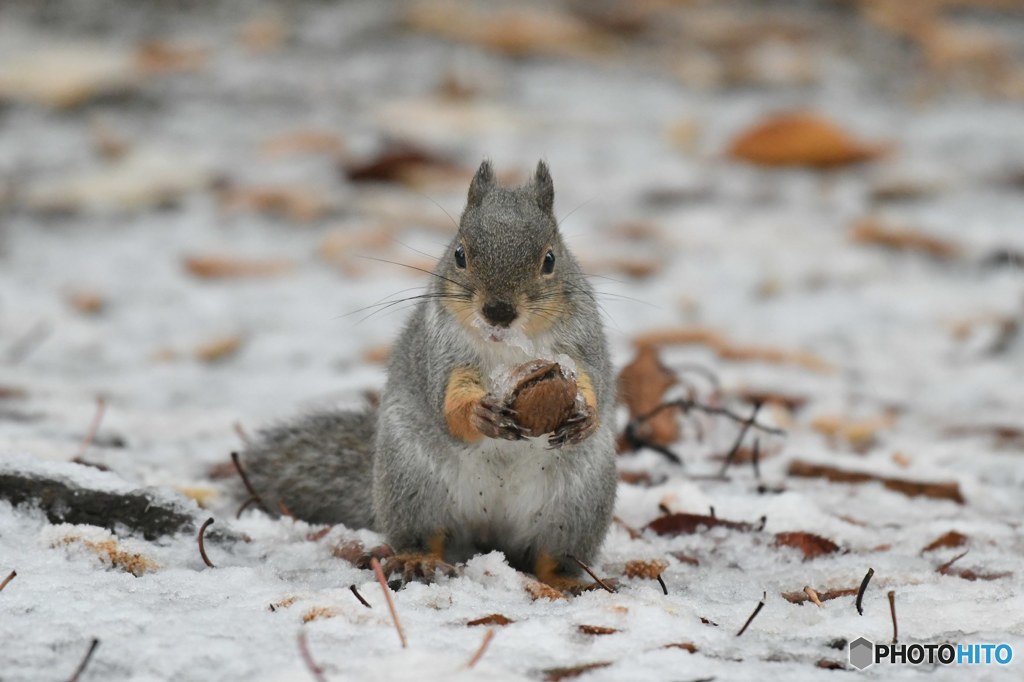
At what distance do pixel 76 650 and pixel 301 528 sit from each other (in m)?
0.85

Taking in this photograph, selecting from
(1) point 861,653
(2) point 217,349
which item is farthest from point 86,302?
(1) point 861,653

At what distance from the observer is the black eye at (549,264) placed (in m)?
2.47

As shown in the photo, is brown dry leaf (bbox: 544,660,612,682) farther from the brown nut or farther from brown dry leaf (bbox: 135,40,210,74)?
brown dry leaf (bbox: 135,40,210,74)

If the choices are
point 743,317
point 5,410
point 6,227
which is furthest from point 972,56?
point 5,410

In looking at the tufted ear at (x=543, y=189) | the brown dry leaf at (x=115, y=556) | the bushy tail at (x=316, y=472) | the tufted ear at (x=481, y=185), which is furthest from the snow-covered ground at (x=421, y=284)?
the tufted ear at (x=481, y=185)

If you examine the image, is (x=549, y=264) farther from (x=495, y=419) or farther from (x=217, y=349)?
(x=217, y=349)

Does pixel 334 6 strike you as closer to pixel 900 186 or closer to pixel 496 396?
pixel 900 186

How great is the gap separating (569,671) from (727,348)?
2451 mm

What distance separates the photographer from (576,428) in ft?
7.23

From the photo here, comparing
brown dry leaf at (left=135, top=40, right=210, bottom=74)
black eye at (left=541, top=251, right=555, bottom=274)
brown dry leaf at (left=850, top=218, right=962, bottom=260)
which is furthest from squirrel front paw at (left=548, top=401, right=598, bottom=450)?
brown dry leaf at (left=135, top=40, right=210, bottom=74)

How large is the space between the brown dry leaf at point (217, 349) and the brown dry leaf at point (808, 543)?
2.15 m

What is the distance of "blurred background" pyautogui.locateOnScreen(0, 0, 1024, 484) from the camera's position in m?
3.89

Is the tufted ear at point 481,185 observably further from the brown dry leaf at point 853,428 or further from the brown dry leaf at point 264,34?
the brown dry leaf at point 264,34

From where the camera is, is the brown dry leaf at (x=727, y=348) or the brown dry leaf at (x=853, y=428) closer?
the brown dry leaf at (x=853, y=428)
